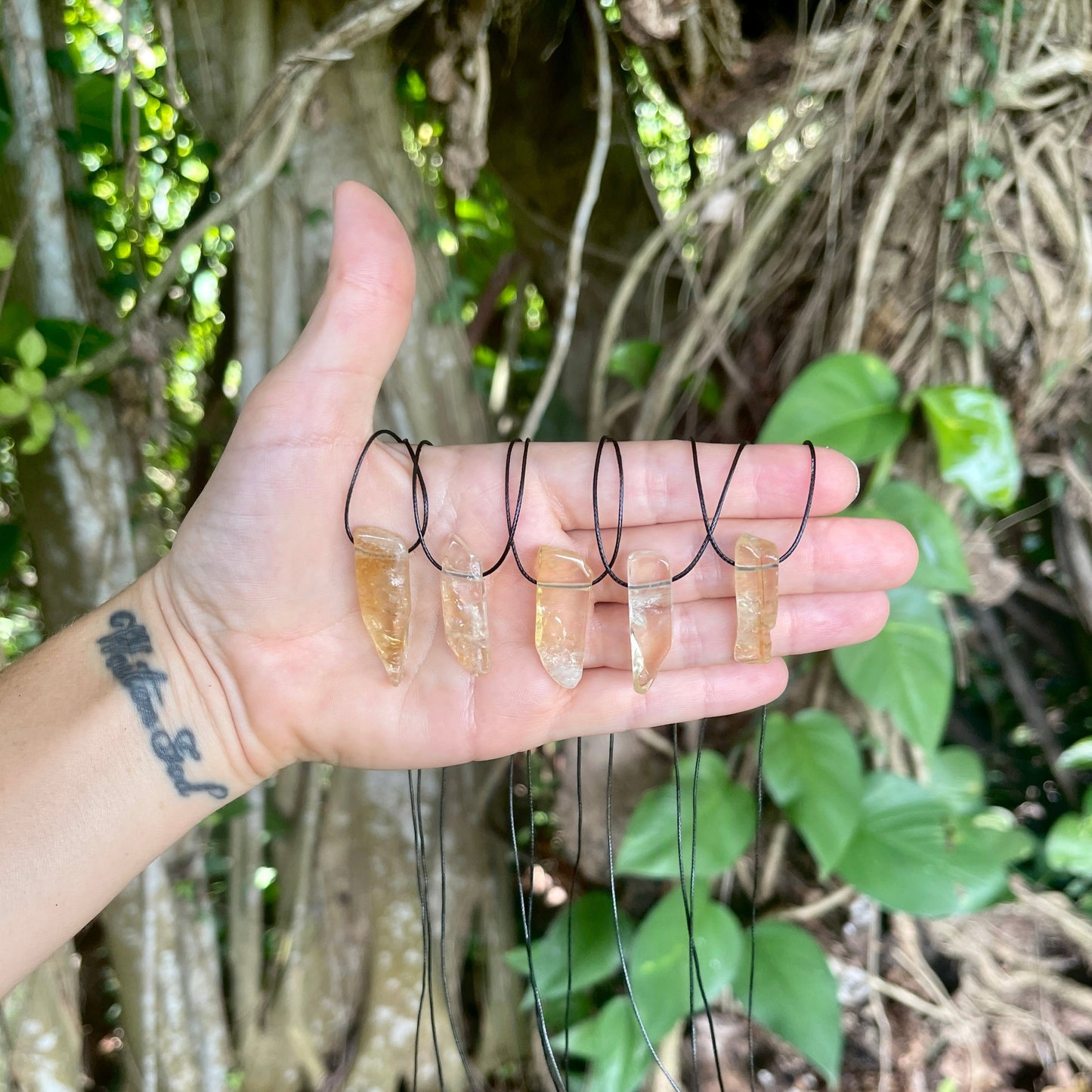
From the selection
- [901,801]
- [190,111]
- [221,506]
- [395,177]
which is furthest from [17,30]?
[901,801]

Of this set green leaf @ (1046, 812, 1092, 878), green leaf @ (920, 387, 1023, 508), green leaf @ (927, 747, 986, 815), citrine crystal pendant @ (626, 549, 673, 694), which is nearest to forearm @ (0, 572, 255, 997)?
citrine crystal pendant @ (626, 549, 673, 694)

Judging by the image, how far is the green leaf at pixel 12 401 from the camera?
2.49ft

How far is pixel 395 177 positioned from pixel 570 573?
69cm

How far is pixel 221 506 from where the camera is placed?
678 millimetres

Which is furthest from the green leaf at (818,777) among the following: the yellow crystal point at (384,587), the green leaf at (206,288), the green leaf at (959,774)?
the green leaf at (206,288)

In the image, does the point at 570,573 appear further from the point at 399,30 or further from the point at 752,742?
the point at 399,30

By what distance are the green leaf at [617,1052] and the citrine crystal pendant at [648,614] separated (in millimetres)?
491

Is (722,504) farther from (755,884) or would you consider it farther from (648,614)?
(755,884)

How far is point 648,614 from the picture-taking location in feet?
2.31

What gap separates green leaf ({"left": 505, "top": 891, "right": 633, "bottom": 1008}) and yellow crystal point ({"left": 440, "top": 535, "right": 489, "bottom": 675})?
47 centimetres

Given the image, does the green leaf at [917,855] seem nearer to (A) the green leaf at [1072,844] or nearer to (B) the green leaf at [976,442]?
(A) the green leaf at [1072,844]

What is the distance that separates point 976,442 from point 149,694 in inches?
36.2

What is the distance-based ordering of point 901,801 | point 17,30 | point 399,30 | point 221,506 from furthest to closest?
1. point 399,30
2. point 901,801
3. point 17,30
4. point 221,506

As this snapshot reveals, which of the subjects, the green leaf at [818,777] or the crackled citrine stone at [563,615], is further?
the green leaf at [818,777]
